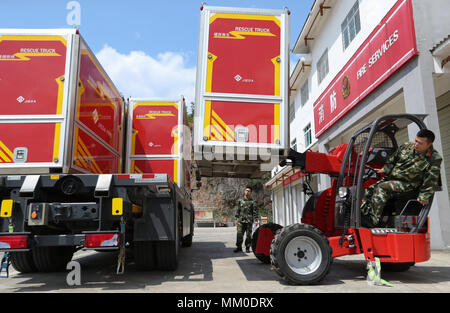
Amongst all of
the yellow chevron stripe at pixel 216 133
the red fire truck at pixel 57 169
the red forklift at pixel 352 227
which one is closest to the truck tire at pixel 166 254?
the red fire truck at pixel 57 169

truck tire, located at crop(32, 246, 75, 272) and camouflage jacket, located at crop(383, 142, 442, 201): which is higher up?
camouflage jacket, located at crop(383, 142, 442, 201)

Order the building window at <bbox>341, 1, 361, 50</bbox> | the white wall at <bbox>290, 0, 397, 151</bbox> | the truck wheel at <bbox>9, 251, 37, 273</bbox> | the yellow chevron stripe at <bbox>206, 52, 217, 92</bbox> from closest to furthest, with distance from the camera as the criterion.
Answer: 1. the yellow chevron stripe at <bbox>206, 52, 217, 92</bbox>
2. the truck wheel at <bbox>9, 251, 37, 273</bbox>
3. the white wall at <bbox>290, 0, 397, 151</bbox>
4. the building window at <bbox>341, 1, 361, 50</bbox>

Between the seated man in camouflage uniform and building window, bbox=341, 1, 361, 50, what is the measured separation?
27.7 ft

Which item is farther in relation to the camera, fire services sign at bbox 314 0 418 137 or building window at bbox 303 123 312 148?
building window at bbox 303 123 312 148

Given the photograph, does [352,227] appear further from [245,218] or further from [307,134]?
[307,134]

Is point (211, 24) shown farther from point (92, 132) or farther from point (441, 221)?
point (441, 221)

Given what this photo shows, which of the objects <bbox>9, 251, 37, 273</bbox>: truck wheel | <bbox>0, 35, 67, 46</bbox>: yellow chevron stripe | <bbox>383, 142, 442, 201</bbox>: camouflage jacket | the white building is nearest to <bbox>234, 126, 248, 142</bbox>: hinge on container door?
<bbox>383, 142, 442, 201</bbox>: camouflage jacket

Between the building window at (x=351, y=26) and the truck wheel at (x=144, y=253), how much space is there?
34.3 ft

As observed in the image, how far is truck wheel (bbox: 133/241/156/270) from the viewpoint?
5137 millimetres

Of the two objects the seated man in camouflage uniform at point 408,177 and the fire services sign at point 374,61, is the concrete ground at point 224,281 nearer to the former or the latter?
the seated man in camouflage uniform at point 408,177

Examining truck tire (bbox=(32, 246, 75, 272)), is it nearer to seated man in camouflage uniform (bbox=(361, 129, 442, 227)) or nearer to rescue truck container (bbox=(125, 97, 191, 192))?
rescue truck container (bbox=(125, 97, 191, 192))

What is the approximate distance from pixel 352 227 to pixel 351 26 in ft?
32.9

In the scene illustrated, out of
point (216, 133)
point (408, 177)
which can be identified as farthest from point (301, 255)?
point (216, 133)

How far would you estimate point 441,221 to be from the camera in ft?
23.0
